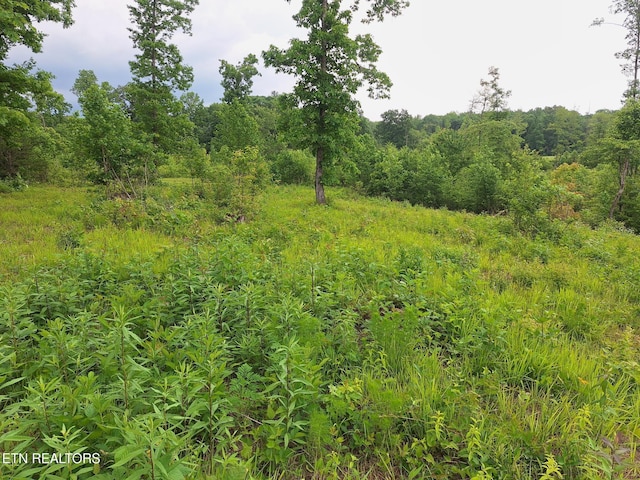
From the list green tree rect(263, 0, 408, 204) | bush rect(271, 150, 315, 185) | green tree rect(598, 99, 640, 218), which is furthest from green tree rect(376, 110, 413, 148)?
green tree rect(263, 0, 408, 204)

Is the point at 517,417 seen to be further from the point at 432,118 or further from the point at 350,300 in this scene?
the point at 432,118

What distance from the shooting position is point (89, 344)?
242 centimetres

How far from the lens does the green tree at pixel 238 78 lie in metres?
37.0

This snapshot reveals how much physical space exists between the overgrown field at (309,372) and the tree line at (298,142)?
6.14m

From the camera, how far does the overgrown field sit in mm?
1847

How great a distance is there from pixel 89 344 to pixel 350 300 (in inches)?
101

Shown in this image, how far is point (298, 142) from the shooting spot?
1495cm

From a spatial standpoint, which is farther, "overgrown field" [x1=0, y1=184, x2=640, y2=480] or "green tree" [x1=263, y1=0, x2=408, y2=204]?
"green tree" [x1=263, y1=0, x2=408, y2=204]

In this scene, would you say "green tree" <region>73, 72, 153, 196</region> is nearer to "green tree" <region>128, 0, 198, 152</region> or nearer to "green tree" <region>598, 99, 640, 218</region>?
"green tree" <region>128, 0, 198, 152</region>

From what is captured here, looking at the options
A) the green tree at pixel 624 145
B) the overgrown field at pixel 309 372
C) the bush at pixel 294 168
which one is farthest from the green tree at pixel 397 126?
the overgrown field at pixel 309 372

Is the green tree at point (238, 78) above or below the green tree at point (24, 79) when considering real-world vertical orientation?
above

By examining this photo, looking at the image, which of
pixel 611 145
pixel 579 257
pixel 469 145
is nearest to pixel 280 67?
pixel 579 257

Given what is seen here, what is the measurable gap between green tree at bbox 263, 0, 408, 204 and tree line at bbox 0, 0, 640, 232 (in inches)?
2.0

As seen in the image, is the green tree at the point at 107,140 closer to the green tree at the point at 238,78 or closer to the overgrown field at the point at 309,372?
the overgrown field at the point at 309,372
